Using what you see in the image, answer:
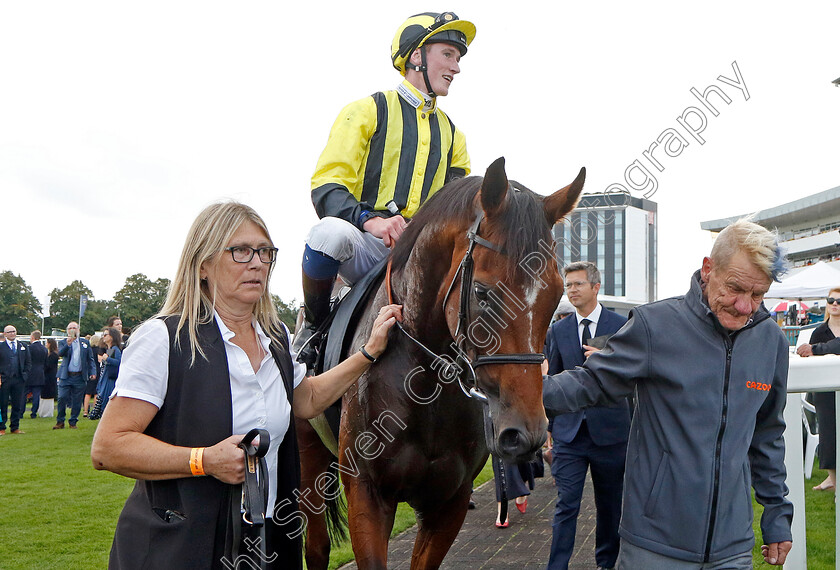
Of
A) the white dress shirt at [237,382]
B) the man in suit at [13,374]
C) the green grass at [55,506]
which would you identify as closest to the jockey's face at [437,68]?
the white dress shirt at [237,382]

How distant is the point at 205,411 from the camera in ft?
6.27

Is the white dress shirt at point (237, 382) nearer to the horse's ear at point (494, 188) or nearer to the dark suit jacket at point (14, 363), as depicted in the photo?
the horse's ear at point (494, 188)

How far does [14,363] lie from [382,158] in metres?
12.0

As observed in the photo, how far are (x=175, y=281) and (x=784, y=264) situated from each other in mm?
2111

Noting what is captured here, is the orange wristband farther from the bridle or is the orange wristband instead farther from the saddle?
the saddle

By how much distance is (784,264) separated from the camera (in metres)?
2.41

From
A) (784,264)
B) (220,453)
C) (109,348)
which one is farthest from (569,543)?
(109,348)

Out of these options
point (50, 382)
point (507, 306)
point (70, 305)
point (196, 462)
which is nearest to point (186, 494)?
point (196, 462)

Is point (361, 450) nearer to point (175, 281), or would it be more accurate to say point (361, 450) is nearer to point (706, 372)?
point (175, 281)

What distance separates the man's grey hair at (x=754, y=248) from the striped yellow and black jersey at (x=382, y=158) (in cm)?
147

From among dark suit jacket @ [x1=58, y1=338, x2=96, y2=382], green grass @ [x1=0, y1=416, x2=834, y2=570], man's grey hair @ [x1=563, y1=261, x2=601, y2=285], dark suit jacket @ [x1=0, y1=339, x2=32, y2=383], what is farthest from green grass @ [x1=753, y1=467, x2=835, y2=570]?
dark suit jacket @ [x1=0, y1=339, x2=32, y2=383]

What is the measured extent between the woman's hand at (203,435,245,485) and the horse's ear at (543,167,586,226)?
135 centimetres

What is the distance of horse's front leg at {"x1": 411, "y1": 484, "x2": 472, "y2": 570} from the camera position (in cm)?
296

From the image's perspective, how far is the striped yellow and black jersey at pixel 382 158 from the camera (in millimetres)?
3205
